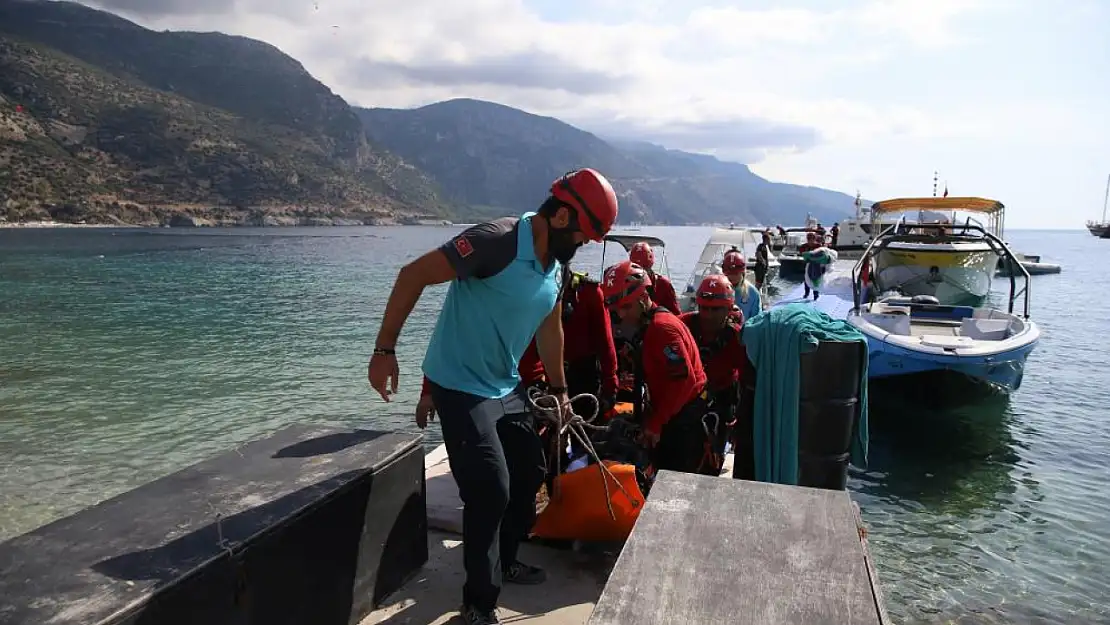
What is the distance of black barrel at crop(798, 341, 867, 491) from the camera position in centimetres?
410

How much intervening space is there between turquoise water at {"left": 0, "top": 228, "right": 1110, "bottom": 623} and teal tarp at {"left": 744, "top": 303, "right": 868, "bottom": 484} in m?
2.26

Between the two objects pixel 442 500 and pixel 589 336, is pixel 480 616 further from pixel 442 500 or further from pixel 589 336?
pixel 589 336

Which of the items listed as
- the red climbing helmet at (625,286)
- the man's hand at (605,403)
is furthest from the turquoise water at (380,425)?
the red climbing helmet at (625,286)

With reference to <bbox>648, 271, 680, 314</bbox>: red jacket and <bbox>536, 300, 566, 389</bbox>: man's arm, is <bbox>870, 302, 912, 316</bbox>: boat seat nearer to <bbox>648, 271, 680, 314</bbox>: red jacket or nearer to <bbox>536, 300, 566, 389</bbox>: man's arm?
<bbox>648, 271, 680, 314</bbox>: red jacket

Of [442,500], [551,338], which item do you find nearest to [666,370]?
[551,338]

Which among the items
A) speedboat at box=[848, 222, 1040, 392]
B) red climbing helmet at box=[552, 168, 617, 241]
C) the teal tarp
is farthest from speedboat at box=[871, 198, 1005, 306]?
red climbing helmet at box=[552, 168, 617, 241]

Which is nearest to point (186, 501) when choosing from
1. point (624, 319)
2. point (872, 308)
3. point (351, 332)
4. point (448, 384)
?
point (448, 384)

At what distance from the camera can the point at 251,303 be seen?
970 inches

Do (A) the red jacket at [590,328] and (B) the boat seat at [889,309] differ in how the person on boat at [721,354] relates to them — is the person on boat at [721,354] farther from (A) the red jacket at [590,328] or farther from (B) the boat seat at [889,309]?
(B) the boat seat at [889,309]

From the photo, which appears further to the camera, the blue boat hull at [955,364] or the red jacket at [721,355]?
the blue boat hull at [955,364]

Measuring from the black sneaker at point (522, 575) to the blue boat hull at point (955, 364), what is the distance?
843cm

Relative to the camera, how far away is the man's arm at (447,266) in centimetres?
274

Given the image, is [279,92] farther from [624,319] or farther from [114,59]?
[624,319]

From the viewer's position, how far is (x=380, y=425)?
10.1 m
